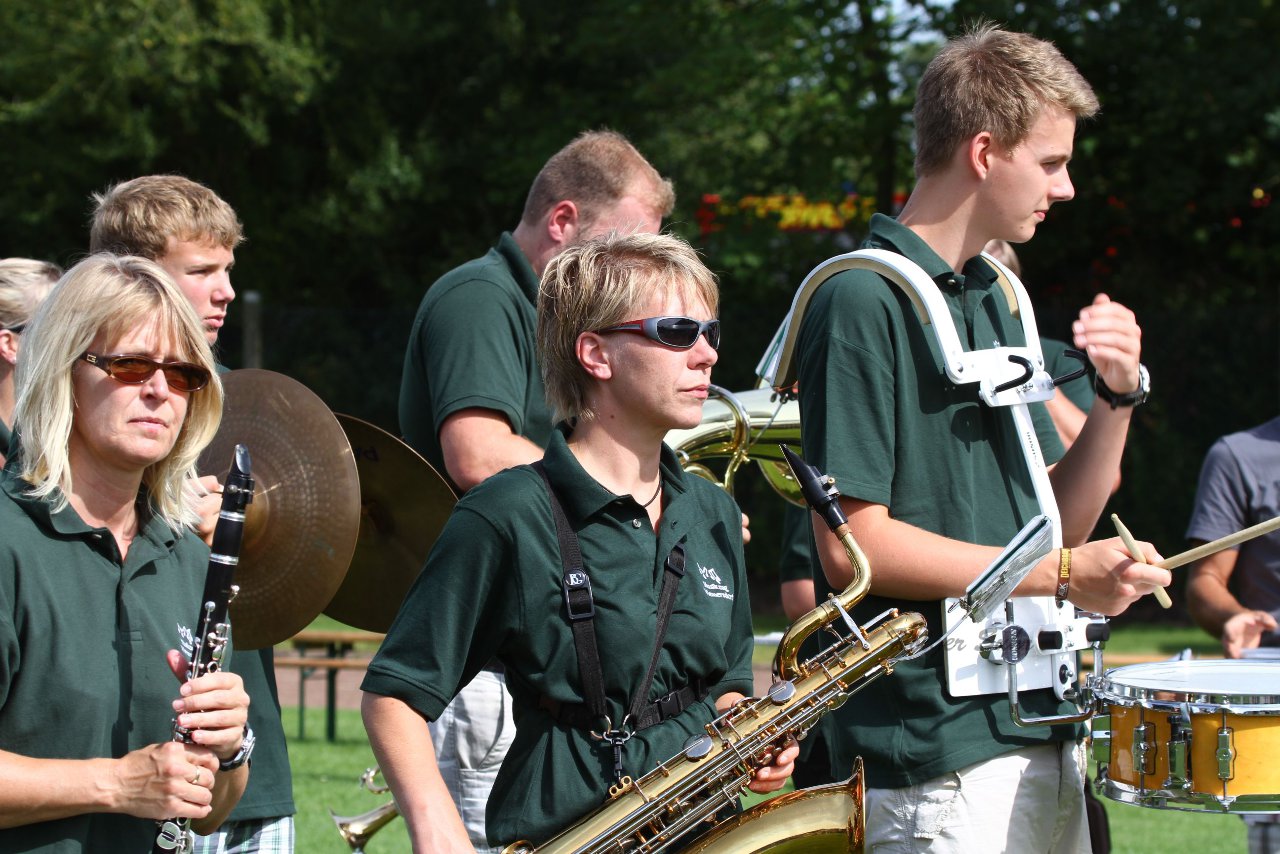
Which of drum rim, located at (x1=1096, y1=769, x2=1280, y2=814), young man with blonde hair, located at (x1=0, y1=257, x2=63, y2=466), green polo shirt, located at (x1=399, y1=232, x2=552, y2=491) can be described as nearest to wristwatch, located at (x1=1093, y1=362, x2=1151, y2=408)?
drum rim, located at (x1=1096, y1=769, x2=1280, y2=814)

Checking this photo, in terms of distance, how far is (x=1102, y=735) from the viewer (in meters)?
3.23

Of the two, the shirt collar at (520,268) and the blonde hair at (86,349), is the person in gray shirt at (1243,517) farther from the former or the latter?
the blonde hair at (86,349)

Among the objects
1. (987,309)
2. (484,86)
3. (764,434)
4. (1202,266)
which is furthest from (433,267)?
(987,309)

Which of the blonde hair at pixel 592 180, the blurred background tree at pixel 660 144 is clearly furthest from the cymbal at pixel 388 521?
the blurred background tree at pixel 660 144

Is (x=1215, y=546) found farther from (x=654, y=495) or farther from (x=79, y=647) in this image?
(x=79, y=647)

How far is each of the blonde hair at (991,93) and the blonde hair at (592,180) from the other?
1332 millimetres

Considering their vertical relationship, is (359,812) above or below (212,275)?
below

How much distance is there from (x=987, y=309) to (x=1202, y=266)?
1397 cm

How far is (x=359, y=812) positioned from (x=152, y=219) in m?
4.49

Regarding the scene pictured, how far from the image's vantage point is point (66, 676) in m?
2.67

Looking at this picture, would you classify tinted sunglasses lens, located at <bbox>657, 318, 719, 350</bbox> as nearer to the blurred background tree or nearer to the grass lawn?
the grass lawn

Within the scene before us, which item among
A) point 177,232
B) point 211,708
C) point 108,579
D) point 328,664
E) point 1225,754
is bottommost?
point 328,664

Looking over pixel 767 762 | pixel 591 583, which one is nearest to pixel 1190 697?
pixel 767 762

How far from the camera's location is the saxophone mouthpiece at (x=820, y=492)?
2.95m
